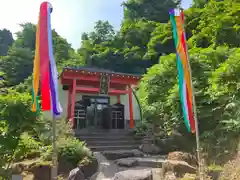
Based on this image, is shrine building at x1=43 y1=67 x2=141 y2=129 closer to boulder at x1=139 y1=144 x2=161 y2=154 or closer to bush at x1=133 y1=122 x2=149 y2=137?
bush at x1=133 y1=122 x2=149 y2=137

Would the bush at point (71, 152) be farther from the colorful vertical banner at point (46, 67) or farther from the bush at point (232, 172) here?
the bush at point (232, 172)

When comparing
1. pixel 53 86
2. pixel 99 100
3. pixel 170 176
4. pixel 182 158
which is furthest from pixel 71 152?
pixel 99 100

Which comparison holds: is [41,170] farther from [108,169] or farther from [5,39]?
[5,39]

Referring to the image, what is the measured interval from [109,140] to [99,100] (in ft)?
Answer: 14.5

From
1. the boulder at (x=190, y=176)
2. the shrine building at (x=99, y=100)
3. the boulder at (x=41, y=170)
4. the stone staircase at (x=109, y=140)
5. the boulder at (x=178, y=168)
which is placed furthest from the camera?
the shrine building at (x=99, y=100)

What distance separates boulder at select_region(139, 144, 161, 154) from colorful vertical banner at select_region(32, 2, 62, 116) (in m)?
6.96

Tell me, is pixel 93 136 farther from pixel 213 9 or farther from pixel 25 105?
pixel 213 9

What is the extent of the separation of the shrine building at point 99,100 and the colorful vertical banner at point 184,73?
25.6ft

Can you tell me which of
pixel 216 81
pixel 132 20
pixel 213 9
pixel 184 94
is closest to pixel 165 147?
pixel 216 81

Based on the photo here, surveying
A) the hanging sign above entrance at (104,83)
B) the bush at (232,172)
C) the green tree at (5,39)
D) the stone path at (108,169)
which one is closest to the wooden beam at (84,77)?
the hanging sign above entrance at (104,83)

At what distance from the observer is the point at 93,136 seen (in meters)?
11.3

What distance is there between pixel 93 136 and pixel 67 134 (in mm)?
2773

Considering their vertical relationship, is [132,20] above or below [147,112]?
above

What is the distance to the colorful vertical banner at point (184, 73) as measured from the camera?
202 inches
